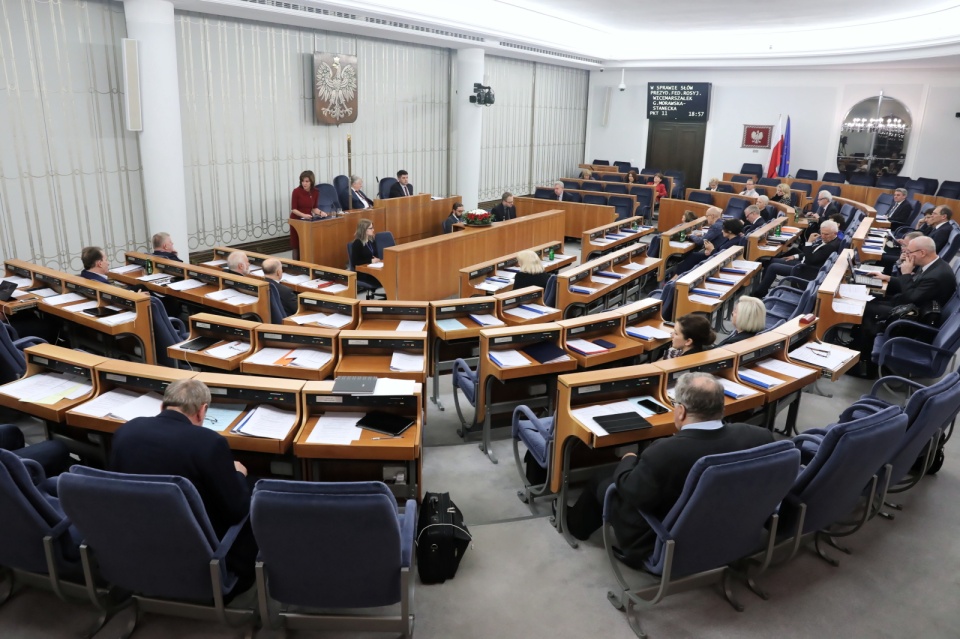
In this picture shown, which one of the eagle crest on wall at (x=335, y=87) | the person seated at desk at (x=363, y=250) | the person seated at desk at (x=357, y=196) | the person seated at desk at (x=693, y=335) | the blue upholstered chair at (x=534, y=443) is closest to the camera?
the blue upholstered chair at (x=534, y=443)

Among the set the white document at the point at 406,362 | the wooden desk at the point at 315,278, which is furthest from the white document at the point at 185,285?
the white document at the point at 406,362

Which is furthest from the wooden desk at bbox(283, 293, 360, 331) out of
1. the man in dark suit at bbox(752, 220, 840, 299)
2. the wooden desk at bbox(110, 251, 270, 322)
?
the man in dark suit at bbox(752, 220, 840, 299)

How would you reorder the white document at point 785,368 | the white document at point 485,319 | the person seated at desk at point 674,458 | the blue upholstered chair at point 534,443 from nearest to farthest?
the person seated at desk at point 674,458, the blue upholstered chair at point 534,443, the white document at point 785,368, the white document at point 485,319

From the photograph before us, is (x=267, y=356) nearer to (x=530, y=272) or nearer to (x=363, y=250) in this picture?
(x=530, y=272)

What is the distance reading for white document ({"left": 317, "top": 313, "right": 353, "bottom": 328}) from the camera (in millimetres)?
5637

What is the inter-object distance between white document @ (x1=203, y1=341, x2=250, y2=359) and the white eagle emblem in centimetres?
736

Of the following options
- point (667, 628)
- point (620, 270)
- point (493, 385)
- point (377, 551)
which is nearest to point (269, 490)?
point (377, 551)

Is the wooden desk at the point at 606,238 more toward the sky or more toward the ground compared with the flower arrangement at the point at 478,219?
more toward the ground

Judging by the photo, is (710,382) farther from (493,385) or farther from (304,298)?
(304,298)

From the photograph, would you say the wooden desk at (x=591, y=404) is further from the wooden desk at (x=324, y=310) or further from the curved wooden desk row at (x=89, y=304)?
the curved wooden desk row at (x=89, y=304)

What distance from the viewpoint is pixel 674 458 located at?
3076mm

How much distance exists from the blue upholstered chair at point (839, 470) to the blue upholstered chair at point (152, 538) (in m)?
2.68

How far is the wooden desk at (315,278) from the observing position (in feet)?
22.9

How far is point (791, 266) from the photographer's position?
9.09 metres
